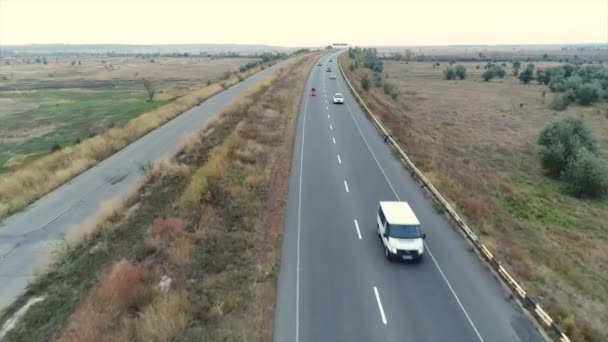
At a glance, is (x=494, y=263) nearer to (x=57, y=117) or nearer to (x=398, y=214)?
(x=398, y=214)

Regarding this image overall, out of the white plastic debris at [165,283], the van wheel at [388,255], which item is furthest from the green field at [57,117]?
the van wheel at [388,255]

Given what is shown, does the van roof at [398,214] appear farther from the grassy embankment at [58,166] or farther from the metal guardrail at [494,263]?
the grassy embankment at [58,166]

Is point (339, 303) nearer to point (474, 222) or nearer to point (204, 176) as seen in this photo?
point (474, 222)

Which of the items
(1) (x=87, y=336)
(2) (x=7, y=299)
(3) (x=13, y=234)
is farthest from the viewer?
(3) (x=13, y=234)

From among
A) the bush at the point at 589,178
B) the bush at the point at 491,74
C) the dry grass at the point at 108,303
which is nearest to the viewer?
the dry grass at the point at 108,303

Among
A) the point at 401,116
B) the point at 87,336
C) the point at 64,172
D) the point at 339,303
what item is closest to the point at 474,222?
the point at 339,303

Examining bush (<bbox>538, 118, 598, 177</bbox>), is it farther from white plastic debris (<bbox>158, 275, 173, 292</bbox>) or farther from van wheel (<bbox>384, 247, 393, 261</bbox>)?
white plastic debris (<bbox>158, 275, 173, 292</bbox>)
